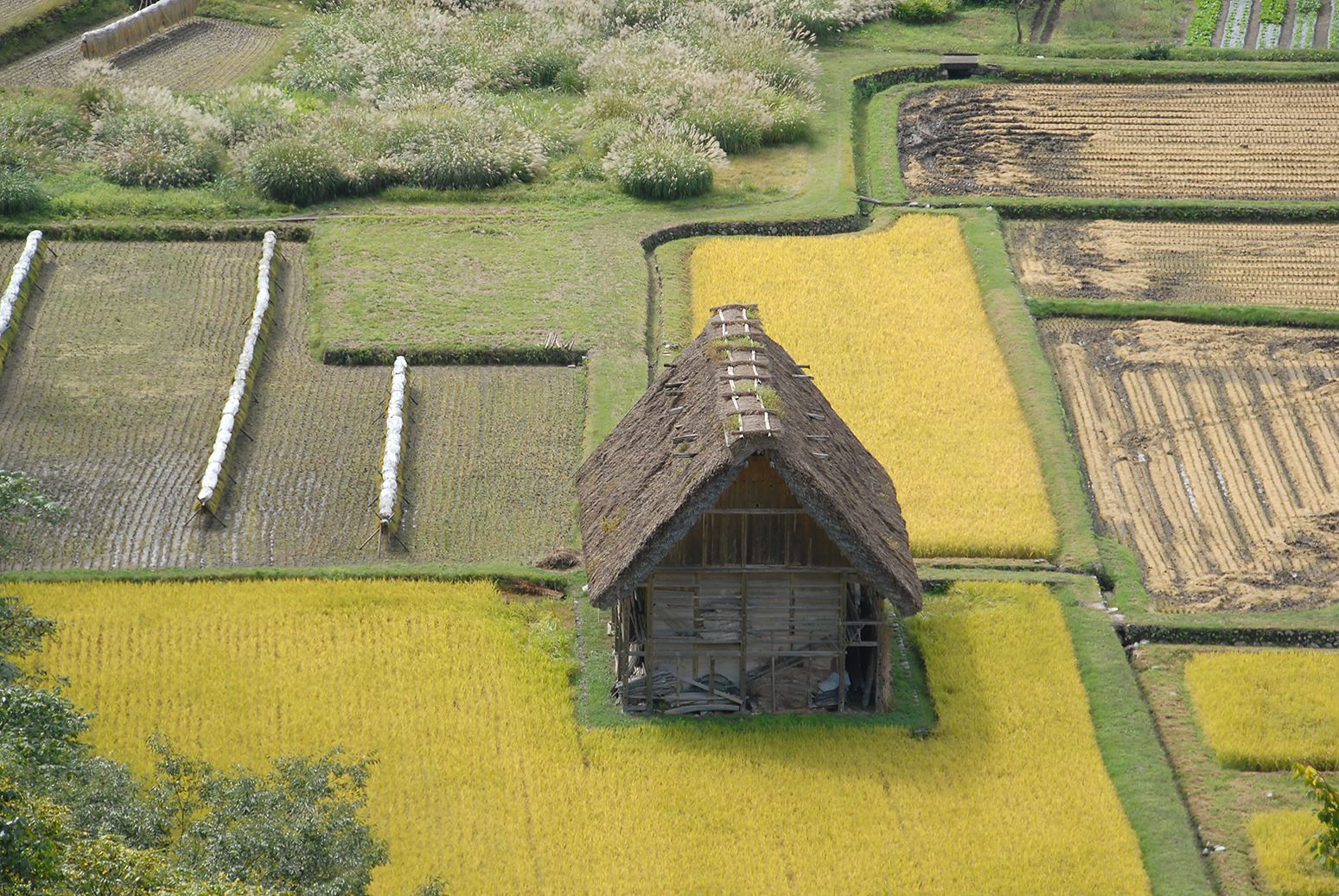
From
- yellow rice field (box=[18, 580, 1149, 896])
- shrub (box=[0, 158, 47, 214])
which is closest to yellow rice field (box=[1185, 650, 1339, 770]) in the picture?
yellow rice field (box=[18, 580, 1149, 896])

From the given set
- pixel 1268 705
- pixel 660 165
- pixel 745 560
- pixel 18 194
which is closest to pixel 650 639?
pixel 745 560

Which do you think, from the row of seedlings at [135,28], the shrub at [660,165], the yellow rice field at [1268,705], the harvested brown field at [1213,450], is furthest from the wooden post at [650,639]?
the row of seedlings at [135,28]

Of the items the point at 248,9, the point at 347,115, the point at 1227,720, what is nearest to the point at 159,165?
the point at 347,115

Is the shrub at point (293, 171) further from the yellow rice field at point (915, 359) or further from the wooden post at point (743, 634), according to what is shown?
the wooden post at point (743, 634)

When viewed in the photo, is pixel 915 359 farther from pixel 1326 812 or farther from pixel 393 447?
pixel 1326 812

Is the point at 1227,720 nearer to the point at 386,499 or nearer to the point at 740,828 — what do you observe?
the point at 740,828

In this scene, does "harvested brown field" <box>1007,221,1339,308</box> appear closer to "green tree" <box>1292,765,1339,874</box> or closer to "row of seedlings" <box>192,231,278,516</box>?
"row of seedlings" <box>192,231,278,516</box>
